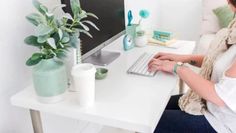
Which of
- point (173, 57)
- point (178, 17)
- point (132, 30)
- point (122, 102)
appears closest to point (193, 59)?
point (173, 57)

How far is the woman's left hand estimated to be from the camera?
51.3 inches

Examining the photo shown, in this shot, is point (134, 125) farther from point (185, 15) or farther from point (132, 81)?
point (185, 15)

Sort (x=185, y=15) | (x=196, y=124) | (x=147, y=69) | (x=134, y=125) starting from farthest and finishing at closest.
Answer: (x=185, y=15), (x=147, y=69), (x=196, y=124), (x=134, y=125)

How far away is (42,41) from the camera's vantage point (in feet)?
3.36

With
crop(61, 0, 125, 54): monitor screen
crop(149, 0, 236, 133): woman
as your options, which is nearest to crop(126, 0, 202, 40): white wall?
crop(61, 0, 125, 54): monitor screen

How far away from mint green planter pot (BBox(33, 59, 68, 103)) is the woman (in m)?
0.46

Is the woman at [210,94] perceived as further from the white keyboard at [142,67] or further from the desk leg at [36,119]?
the desk leg at [36,119]

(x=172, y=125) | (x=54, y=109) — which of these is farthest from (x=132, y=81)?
(x=54, y=109)

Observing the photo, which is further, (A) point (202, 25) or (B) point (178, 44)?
(A) point (202, 25)

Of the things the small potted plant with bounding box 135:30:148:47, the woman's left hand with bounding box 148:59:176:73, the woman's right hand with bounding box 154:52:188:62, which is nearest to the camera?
the woman's left hand with bounding box 148:59:176:73

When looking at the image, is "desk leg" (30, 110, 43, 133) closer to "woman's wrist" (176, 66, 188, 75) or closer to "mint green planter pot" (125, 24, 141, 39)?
"woman's wrist" (176, 66, 188, 75)

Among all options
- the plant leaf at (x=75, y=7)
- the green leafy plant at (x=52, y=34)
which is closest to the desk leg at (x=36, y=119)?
the green leafy plant at (x=52, y=34)

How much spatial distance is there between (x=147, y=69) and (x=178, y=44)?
0.49 m

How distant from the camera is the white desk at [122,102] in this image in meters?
1.02
